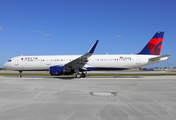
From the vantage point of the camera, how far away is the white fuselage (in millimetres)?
21953

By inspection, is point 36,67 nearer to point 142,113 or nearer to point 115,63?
point 115,63

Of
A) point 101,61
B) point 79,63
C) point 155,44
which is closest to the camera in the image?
point 79,63

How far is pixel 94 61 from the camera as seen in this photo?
22344mm

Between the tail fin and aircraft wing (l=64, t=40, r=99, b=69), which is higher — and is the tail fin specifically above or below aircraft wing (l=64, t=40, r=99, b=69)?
above

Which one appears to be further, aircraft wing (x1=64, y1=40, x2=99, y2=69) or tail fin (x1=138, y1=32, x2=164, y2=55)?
tail fin (x1=138, y1=32, x2=164, y2=55)

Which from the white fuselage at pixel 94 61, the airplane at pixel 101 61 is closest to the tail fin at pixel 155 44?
the airplane at pixel 101 61

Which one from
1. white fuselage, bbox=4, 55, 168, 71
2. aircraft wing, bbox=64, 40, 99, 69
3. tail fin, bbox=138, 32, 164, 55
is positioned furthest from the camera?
tail fin, bbox=138, 32, 164, 55

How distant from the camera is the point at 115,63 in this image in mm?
22141

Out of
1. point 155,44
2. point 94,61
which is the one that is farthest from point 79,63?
point 155,44

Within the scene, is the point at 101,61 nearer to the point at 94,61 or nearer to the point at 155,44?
the point at 94,61

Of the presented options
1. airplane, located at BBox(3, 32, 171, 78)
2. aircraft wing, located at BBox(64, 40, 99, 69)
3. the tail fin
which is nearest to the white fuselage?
airplane, located at BBox(3, 32, 171, 78)

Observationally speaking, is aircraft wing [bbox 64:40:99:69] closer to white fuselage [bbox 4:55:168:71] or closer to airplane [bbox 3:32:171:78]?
airplane [bbox 3:32:171:78]

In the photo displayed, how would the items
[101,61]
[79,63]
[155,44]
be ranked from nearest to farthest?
[79,63] < [101,61] < [155,44]

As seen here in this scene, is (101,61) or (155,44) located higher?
(155,44)
